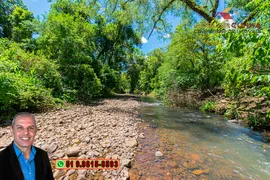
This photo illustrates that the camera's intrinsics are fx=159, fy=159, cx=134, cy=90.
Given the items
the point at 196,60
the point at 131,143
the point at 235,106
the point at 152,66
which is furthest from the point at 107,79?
the point at 152,66

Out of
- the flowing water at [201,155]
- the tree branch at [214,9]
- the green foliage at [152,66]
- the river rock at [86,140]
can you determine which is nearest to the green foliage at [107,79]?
the tree branch at [214,9]

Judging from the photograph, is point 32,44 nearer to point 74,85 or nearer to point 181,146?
point 74,85

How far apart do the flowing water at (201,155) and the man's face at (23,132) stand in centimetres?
231

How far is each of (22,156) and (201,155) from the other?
399 centimetres

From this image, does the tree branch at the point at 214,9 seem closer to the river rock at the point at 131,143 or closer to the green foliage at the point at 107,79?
the river rock at the point at 131,143

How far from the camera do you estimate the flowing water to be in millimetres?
3217

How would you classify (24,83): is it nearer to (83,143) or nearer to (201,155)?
(83,143)

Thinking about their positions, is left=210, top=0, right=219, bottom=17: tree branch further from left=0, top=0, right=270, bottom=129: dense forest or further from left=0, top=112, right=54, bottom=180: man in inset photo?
left=0, top=112, right=54, bottom=180: man in inset photo

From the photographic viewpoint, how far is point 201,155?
4035 millimetres

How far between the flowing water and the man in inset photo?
2159 mm

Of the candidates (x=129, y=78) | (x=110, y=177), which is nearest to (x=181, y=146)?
(x=110, y=177)

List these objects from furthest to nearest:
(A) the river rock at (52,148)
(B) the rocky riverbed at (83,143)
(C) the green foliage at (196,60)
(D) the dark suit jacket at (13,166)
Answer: (C) the green foliage at (196,60), (A) the river rock at (52,148), (B) the rocky riverbed at (83,143), (D) the dark suit jacket at (13,166)

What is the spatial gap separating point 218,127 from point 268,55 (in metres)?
5.03

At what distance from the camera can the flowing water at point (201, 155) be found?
322 cm
